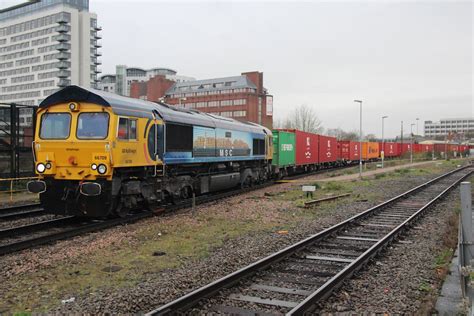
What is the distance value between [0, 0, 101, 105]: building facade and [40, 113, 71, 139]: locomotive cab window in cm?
10993

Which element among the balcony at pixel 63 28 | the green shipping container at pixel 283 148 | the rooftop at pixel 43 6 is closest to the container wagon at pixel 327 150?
the green shipping container at pixel 283 148

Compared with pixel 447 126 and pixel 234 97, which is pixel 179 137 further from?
pixel 447 126

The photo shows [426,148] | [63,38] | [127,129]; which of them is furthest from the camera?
[63,38]

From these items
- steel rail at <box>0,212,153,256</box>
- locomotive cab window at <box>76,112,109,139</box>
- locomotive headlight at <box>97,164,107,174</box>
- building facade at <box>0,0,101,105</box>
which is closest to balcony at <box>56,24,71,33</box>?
building facade at <box>0,0,101,105</box>

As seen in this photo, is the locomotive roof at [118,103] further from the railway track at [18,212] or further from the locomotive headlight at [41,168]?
the railway track at [18,212]

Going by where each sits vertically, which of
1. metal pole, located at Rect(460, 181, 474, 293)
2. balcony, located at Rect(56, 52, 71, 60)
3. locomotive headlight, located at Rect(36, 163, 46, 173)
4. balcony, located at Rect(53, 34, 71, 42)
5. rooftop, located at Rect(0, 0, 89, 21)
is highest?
rooftop, located at Rect(0, 0, 89, 21)

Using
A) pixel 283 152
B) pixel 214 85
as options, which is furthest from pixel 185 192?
pixel 214 85

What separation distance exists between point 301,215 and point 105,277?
26.9ft

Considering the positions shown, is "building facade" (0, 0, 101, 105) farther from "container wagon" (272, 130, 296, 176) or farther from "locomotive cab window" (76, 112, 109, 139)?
"locomotive cab window" (76, 112, 109, 139)

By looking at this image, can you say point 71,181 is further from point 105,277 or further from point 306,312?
point 306,312

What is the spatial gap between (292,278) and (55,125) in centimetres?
789

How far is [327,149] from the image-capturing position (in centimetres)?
4309

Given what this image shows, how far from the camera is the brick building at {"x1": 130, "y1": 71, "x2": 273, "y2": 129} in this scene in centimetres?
11519

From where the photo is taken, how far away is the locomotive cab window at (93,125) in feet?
36.7
